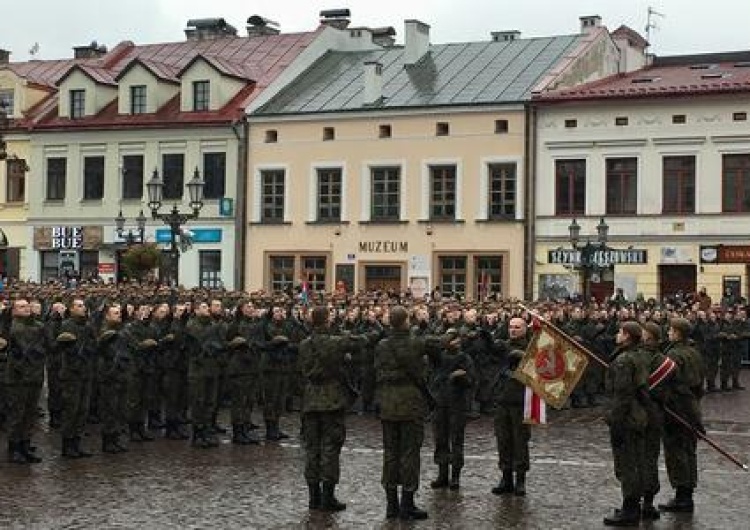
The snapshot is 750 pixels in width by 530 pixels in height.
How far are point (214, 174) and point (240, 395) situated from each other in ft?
93.5

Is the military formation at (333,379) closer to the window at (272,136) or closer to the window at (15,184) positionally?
the window at (272,136)

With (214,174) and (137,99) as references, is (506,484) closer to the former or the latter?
(214,174)

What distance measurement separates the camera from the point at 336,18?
52.5 m

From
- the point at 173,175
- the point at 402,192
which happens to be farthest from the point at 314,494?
the point at 173,175

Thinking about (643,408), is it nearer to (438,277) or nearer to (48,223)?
(438,277)

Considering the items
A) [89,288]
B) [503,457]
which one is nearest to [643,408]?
[503,457]

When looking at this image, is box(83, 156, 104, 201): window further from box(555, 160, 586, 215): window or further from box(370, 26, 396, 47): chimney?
box(555, 160, 586, 215): window

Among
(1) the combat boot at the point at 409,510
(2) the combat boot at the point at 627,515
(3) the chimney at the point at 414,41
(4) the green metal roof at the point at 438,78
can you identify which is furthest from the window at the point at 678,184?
(1) the combat boot at the point at 409,510

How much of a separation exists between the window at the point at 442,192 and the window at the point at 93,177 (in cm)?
1271

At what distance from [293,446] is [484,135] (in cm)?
2520

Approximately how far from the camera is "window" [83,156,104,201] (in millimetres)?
48375

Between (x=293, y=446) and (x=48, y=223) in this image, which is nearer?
(x=293, y=446)

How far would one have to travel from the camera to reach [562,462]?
17141mm

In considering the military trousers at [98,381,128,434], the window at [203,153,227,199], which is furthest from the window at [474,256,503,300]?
the military trousers at [98,381,128,434]
